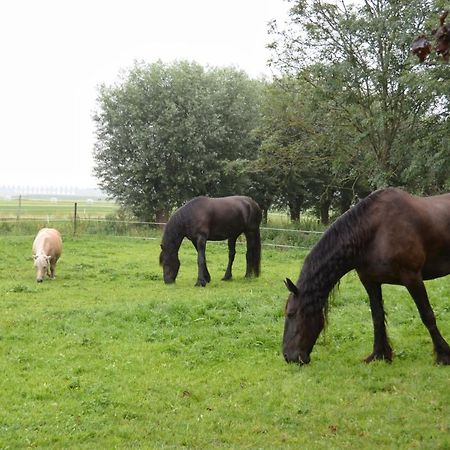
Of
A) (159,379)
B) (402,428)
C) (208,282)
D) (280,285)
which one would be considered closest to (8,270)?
(208,282)

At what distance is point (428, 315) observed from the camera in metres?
6.42

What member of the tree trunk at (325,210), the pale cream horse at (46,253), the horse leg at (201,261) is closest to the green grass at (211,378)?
the horse leg at (201,261)

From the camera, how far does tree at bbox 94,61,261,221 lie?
28.8 m

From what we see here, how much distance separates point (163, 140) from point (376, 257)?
77.1ft

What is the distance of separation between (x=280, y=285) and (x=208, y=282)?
190cm

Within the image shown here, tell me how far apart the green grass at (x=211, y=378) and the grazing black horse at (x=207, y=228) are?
79.6 inches

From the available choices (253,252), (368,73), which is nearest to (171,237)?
(253,252)

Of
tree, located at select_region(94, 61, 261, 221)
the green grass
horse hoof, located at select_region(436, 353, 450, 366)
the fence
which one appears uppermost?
tree, located at select_region(94, 61, 261, 221)

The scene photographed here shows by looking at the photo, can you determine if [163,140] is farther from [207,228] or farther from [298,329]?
[298,329]

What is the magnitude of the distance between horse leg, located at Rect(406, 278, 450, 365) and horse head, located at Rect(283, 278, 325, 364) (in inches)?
41.3

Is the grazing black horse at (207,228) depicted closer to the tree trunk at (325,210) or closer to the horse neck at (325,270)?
the horse neck at (325,270)

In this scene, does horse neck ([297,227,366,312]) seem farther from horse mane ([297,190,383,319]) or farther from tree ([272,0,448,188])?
tree ([272,0,448,188])

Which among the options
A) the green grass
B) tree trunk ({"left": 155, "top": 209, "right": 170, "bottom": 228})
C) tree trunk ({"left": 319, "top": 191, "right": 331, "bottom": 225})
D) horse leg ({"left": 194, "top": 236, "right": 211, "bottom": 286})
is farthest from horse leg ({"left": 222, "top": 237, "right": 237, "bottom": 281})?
tree trunk ({"left": 319, "top": 191, "right": 331, "bottom": 225})

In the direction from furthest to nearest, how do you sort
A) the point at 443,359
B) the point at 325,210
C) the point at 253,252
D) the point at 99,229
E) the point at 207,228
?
1. the point at 325,210
2. the point at 99,229
3. the point at 253,252
4. the point at 207,228
5. the point at 443,359
